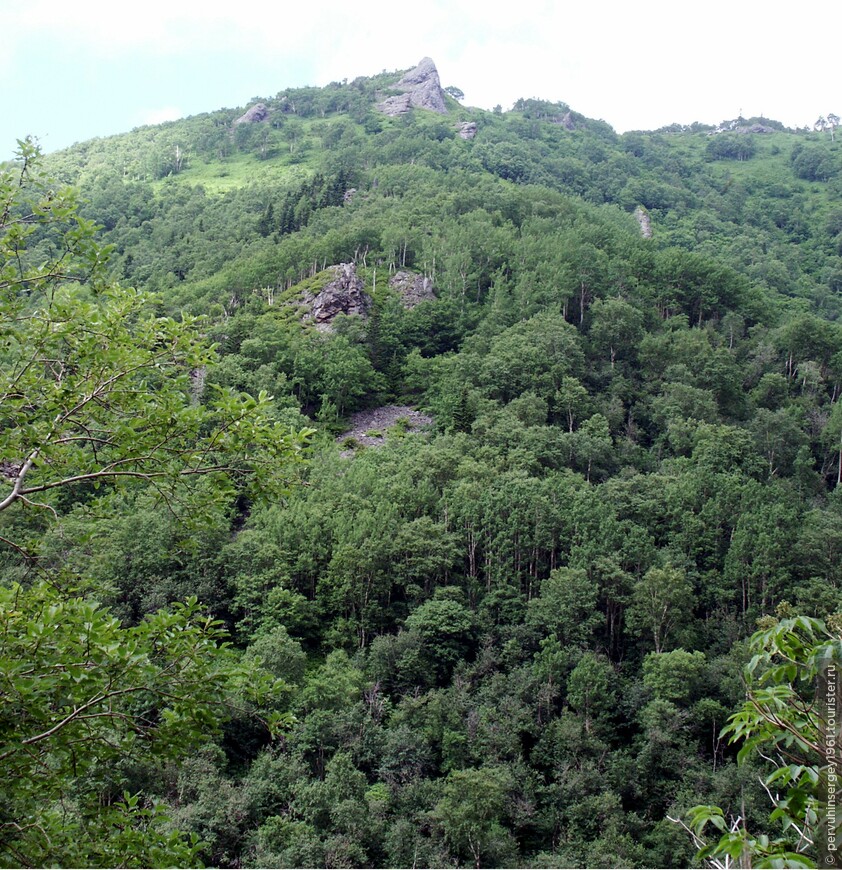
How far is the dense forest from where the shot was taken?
22.8 ft

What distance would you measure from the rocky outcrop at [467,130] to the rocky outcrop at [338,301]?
99.1 metres

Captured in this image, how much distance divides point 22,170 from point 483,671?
139 feet

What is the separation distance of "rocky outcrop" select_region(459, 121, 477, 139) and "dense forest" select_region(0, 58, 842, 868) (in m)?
55.5

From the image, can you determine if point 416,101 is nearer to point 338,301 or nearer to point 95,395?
point 338,301

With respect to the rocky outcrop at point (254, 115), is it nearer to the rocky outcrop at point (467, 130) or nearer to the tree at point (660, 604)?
the rocky outcrop at point (467, 130)

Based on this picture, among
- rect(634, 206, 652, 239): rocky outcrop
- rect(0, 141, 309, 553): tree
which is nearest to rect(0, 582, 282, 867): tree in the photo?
rect(0, 141, 309, 553): tree

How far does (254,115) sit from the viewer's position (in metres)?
190

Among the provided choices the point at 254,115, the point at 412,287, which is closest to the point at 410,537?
the point at 412,287

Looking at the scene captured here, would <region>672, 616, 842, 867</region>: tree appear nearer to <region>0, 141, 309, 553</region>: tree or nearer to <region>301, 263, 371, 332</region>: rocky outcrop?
<region>0, 141, 309, 553</region>: tree

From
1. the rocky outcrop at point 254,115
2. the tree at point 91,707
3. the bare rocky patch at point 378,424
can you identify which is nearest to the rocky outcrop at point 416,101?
the rocky outcrop at point 254,115

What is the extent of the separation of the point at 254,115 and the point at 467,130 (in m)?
56.2

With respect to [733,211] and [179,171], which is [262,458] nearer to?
[733,211]

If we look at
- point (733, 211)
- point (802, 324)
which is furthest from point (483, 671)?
point (733, 211)

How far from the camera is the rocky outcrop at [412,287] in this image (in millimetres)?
88450
